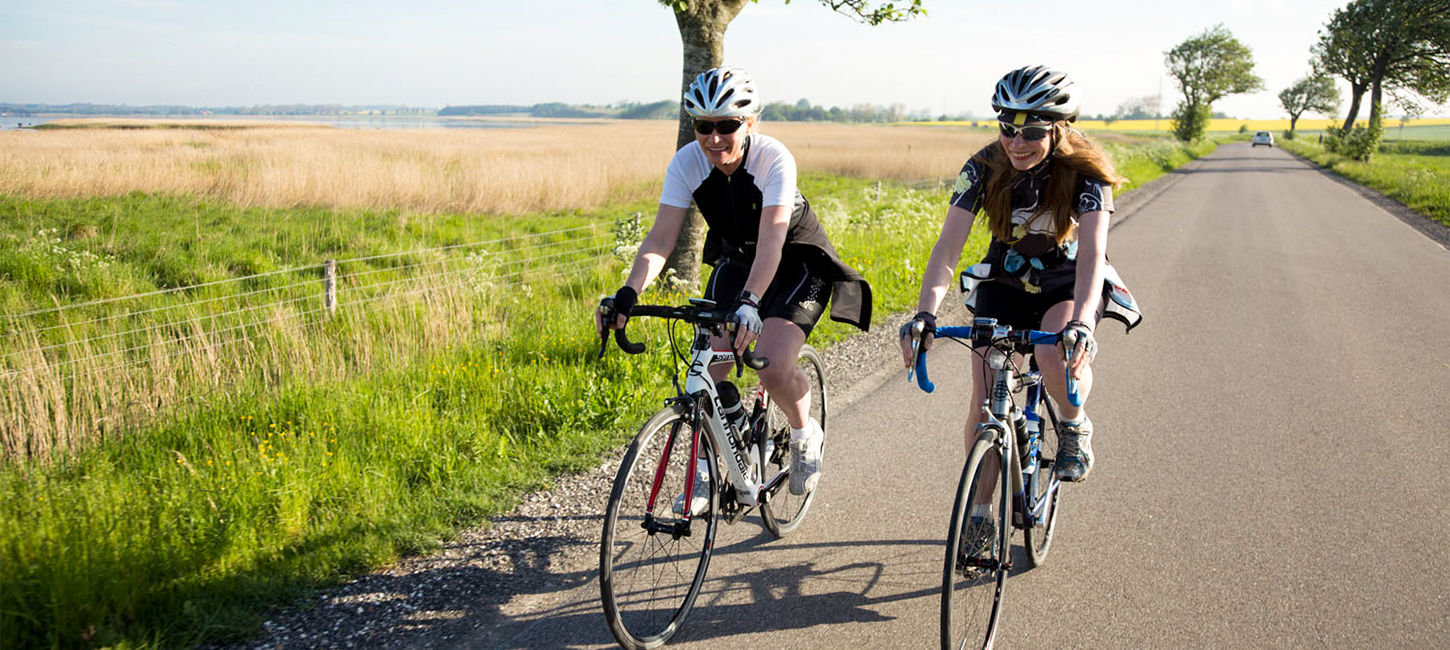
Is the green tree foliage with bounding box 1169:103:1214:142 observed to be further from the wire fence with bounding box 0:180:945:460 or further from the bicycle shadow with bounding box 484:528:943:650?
the bicycle shadow with bounding box 484:528:943:650

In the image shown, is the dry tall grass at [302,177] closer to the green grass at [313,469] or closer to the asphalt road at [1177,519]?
the green grass at [313,469]

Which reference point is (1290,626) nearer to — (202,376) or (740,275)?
(740,275)

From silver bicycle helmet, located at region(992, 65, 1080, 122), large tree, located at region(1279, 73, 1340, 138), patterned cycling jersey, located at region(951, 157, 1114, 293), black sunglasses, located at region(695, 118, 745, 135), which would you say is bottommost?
patterned cycling jersey, located at region(951, 157, 1114, 293)

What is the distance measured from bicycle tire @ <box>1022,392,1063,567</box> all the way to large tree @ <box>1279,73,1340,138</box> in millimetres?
124953

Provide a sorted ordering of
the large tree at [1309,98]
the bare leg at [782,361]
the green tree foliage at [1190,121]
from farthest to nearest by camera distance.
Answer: the large tree at [1309,98], the green tree foliage at [1190,121], the bare leg at [782,361]

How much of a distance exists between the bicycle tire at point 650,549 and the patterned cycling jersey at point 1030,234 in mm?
1378

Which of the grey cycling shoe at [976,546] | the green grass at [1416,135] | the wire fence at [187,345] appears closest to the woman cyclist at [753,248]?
the grey cycling shoe at [976,546]

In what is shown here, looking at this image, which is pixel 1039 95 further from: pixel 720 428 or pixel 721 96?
pixel 720 428

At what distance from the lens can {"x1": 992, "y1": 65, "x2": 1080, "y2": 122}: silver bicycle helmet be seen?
3.05m

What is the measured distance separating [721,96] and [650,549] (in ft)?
5.63

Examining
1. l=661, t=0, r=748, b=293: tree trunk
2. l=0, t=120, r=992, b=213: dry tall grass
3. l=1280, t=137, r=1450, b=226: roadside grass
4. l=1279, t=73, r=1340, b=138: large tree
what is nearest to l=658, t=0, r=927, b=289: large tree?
l=661, t=0, r=748, b=293: tree trunk

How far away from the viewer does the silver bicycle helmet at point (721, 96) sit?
322cm

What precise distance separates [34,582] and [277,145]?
87.6 ft

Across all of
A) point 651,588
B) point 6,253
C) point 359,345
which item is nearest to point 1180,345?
point 651,588
